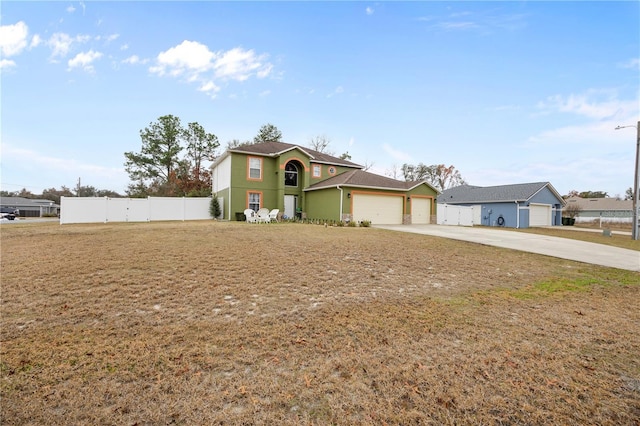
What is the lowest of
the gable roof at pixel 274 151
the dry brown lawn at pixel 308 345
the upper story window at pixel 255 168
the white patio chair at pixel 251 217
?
the dry brown lawn at pixel 308 345

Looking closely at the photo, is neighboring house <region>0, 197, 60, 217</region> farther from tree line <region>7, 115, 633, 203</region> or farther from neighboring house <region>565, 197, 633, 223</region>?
neighboring house <region>565, 197, 633, 223</region>

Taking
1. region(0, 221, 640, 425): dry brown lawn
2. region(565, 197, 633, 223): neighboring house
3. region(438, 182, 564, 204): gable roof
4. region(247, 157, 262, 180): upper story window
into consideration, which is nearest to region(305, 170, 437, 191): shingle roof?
region(247, 157, 262, 180): upper story window

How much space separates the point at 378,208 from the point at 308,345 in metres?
17.5

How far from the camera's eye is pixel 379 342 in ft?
10.9

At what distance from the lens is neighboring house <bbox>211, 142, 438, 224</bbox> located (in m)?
19.3

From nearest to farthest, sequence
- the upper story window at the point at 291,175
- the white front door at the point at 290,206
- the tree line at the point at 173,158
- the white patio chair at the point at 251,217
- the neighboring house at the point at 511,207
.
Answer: the white patio chair at the point at 251,217 < the upper story window at the point at 291,175 < the white front door at the point at 290,206 < the neighboring house at the point at 511,207 < the tree line at the point at 173,158

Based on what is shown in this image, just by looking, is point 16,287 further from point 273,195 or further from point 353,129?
point 353,129

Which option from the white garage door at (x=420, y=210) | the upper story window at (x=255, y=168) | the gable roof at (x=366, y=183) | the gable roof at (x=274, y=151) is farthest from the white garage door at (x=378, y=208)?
the upper story window at (x=255, y=168)

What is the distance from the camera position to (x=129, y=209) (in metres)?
21.5

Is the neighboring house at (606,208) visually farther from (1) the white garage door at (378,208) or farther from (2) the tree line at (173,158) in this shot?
(1) the white garage door at (378,208)

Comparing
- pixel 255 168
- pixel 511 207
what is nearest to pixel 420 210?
pixel 511 207

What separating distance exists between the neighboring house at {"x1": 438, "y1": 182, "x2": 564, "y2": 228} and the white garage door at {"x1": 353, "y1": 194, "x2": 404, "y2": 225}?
199 inches

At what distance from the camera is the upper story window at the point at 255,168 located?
20.8 metres

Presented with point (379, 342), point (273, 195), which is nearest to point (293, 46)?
point (273, 195)
